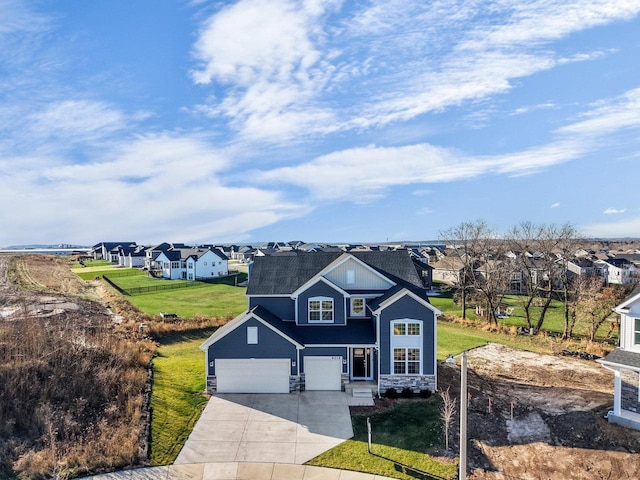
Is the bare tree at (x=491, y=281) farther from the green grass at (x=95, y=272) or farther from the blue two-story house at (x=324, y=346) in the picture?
the green grass at (x=95, y=272)

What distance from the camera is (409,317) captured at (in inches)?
912

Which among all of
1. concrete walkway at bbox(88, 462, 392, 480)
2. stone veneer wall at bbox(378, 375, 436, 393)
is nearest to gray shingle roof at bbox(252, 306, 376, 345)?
stone veneer wall at bbox(378, 375, 436, 393)

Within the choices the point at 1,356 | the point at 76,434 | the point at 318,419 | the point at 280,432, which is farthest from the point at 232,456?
the point at 1,356

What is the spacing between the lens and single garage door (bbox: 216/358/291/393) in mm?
23062

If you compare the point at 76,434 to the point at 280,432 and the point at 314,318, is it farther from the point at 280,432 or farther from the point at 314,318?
the point at 314,318

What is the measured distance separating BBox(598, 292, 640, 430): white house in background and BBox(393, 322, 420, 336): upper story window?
884cm

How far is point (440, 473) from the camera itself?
15.2 metres

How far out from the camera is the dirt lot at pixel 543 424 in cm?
1555

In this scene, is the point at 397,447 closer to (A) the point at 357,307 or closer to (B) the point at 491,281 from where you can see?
(A) the point at 357,307

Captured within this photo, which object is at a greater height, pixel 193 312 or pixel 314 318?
pixel 314 318

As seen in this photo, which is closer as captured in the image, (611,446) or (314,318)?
(611,446)

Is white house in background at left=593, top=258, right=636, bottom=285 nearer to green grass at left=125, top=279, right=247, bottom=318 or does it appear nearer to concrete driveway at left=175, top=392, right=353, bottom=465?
green grass at left=125, top=279, right=247, bottom=318

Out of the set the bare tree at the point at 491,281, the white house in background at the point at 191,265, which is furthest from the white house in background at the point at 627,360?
the white house in background at the point at 191,265

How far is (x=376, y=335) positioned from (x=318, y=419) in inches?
239
